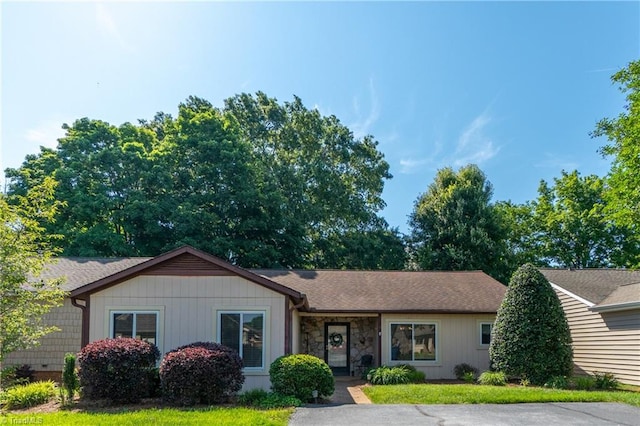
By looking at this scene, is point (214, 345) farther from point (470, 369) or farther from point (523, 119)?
point (523, 119)

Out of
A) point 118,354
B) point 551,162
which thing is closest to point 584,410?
point 118,354

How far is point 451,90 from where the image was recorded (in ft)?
60.4

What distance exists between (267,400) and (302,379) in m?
0.88

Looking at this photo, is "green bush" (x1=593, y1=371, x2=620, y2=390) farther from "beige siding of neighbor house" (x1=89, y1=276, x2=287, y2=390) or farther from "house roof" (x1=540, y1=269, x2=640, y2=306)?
"beige siding of neighbor house" (x1=89, y1=276, x2=287, y2=390)

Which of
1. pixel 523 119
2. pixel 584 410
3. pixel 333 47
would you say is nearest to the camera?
pixel 584 410

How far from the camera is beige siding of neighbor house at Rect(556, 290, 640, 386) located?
14.6 m

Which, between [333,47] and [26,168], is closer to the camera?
[333,47]

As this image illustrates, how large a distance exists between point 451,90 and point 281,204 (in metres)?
12.2

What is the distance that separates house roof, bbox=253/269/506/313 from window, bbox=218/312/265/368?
11.8 feet

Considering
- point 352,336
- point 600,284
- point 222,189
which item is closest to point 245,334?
point 352,336

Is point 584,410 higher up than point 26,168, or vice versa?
point 26,168

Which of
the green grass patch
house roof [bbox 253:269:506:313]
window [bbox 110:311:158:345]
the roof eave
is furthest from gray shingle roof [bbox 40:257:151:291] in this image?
the roof eave

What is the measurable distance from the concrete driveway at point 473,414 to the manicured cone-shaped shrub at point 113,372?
3548 mm

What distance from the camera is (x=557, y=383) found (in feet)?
45.9
